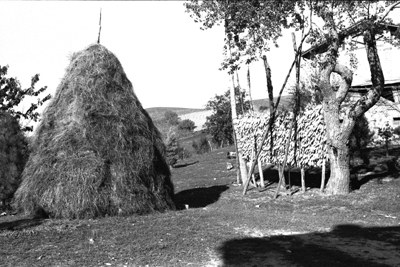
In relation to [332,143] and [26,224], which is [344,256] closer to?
[26,224]

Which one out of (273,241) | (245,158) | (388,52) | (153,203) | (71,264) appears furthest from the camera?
(388,52)

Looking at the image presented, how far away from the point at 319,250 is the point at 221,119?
1012 inches

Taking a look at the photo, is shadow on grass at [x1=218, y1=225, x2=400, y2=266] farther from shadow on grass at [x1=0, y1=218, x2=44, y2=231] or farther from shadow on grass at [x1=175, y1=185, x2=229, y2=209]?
shadow on grass at [x1=175, y1=185, x2=229, y2=209]

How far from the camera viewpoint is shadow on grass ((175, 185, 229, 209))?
38.7 feet

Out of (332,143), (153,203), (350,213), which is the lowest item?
(350,213)

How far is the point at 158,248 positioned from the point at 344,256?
111 inches

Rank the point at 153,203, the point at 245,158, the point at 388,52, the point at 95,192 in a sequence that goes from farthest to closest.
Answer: the point at 388,52, the point at 245,158, the point at 153,203, the point at 95,192

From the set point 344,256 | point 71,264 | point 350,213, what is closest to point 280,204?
point 350,213

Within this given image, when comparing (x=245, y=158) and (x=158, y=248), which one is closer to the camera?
(x=158, y=248)

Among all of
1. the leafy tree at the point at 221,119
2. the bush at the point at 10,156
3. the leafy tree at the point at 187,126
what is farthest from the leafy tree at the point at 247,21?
the leafy tree at the point at 187,126

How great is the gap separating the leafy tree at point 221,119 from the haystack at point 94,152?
22.0 metres

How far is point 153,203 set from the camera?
355 inches

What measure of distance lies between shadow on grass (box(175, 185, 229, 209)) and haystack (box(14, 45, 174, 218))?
2261 millimetres

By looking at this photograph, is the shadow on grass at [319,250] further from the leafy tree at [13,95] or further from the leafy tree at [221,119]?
the leafy tree at [221,119]
